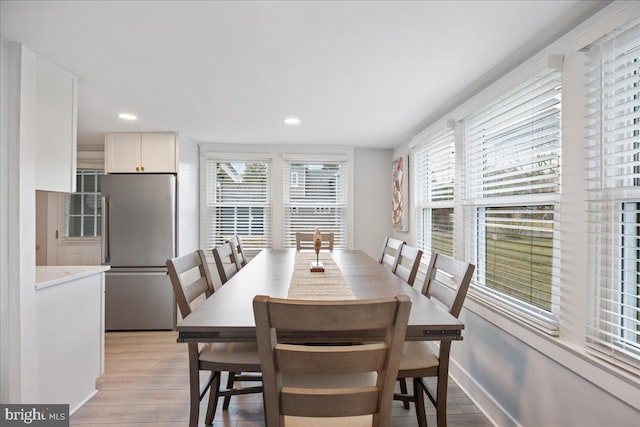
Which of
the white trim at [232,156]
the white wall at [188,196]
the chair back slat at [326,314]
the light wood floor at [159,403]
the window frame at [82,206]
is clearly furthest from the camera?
the white trim at [232,156]

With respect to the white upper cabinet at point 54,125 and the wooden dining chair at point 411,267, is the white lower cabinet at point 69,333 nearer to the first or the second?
the white upper cabinet at point 54,125

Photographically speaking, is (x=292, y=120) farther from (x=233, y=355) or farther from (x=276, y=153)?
(x=233, y=355)

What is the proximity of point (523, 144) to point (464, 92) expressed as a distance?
30.1 inches

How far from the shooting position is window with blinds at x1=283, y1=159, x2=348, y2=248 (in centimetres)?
452

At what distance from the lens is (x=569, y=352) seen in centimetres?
147

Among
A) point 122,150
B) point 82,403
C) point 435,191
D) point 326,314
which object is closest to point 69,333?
point 82,403

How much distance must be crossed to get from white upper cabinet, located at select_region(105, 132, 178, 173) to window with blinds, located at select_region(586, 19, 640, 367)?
3708mm

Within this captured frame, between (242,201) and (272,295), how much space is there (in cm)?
299

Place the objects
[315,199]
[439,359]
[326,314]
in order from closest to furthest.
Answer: [326,314]
[439,359]
[315,199]

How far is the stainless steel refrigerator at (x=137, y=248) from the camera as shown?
12.1 ft

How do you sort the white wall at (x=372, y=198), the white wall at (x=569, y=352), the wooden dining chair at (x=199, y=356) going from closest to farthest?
the white wall at (x=569, y=352) → the wooden dining chair at (x=199, y=356) → the white wall at (x=372, y=198)

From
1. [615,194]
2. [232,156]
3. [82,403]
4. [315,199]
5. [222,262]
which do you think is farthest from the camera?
[315,199]

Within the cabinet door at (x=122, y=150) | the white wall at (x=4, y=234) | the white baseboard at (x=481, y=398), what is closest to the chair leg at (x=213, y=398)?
the white wall at (x=4, y=234)

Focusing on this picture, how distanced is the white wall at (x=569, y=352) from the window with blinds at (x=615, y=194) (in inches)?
1.8
